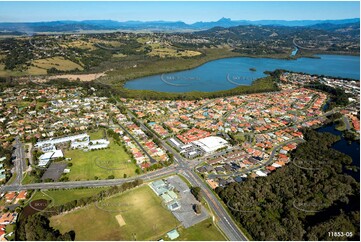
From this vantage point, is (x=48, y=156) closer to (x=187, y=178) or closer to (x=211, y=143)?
(x=187, y=178)

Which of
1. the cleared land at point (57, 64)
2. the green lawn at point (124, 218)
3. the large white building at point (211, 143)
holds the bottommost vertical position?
the green lawn at point (124, 218)

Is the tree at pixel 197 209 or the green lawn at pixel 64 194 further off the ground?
the tree at pixel 197 209

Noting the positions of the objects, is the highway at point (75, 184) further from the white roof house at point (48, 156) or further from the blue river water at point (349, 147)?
the blue river water at point (349, 147)

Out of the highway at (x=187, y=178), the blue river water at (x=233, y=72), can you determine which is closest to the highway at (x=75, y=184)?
the highway at (x=187, y=178)

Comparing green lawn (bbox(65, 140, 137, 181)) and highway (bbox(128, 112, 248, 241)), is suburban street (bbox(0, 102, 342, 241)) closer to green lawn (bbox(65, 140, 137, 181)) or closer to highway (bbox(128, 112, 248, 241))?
highway (bbox(128, 112, 248, 241))

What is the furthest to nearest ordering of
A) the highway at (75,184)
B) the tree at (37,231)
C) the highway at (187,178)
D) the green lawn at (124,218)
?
the highway at (75,184), the highway at (187,178), the green lawn at (124,218), the tree at (37,231)
